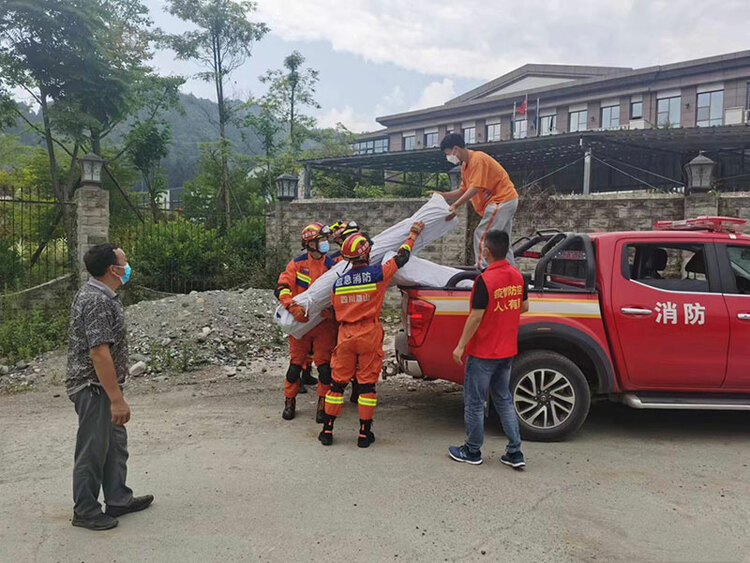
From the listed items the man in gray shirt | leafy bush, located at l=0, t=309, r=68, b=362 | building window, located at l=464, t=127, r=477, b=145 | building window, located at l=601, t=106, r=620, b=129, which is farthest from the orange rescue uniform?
building window, located at l=464, t=127, r=477, b=145

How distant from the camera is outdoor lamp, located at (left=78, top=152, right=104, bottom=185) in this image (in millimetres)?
10578

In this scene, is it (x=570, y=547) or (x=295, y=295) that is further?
(x=295, y=295)

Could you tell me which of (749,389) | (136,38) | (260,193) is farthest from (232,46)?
(749,389)

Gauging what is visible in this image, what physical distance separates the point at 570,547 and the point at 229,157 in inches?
702

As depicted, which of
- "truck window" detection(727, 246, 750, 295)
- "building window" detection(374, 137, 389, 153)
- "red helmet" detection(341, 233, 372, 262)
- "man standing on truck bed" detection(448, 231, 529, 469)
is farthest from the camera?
"building window" detection(374, 137, 389, 153)

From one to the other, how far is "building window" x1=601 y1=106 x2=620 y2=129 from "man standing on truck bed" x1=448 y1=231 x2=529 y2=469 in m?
35.8

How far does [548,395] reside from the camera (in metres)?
4.79

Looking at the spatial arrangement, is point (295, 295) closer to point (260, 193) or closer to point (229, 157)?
point (229, 157)

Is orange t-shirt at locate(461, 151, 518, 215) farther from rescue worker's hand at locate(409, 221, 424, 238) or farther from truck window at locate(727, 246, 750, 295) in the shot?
truck window at locate(727, 246, 750, 295)

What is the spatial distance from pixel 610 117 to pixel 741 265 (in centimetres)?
3496

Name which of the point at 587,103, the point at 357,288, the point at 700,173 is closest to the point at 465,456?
the point at 357,288

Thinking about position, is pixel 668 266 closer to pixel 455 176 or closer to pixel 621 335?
pixel 621 335

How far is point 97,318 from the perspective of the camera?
10.6 ft

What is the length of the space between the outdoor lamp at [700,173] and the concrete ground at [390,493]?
581cm
